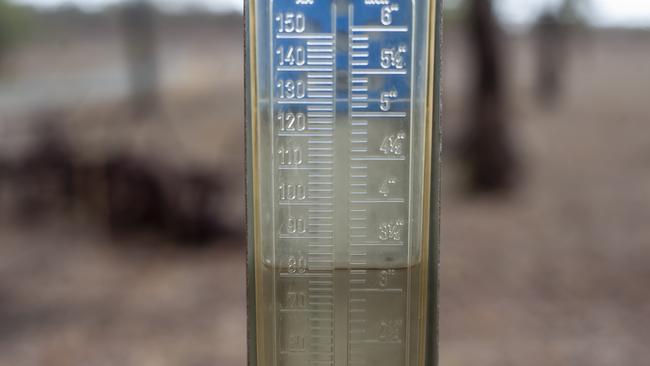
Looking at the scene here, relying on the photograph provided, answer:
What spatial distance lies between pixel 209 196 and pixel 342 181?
308cm

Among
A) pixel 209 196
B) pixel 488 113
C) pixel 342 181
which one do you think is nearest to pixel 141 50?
pixel 209 196

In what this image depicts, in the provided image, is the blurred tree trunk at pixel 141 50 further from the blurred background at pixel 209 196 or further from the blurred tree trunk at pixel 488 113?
the blurred tree trunk at pixel 488 113

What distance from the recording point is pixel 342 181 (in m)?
0.68

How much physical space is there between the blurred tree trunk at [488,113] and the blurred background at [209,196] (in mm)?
10

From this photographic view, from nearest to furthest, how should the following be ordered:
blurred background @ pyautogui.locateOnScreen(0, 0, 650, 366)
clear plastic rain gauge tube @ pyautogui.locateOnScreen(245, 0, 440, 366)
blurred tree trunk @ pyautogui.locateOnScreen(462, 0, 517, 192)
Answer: clear plastic rain gauge tube @ pyautogui.locateOnScreen(245, 0, 440, 366) < blurred background @ pyautogui.locateOnScreen(0, 0, 650, 366) < blurred tree trunk @ pyautogui.locateOnScreen(462, 0, 517, 192)

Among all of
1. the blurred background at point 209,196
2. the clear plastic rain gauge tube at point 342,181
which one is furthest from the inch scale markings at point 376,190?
the blurred background at point 209,196

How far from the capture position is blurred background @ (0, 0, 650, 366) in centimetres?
277

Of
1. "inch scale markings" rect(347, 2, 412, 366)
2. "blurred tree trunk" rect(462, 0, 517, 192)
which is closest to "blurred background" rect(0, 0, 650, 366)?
"blurred tree trunk" rect(462, 0, 517, 192)

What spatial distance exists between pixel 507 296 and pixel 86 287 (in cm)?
182

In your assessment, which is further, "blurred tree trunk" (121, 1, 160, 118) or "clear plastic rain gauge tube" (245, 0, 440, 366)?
"blurred tree trunk" (121, 1, 160, 118)

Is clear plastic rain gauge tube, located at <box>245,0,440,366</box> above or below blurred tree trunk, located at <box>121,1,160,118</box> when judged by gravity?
below

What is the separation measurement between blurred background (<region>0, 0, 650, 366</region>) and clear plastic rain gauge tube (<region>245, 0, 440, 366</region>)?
184 centimetres

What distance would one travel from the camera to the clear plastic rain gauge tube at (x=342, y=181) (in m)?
0.64

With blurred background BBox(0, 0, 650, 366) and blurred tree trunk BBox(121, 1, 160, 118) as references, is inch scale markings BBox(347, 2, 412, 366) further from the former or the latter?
blurred tree trunk BBox(121, 1, 160, 118)
